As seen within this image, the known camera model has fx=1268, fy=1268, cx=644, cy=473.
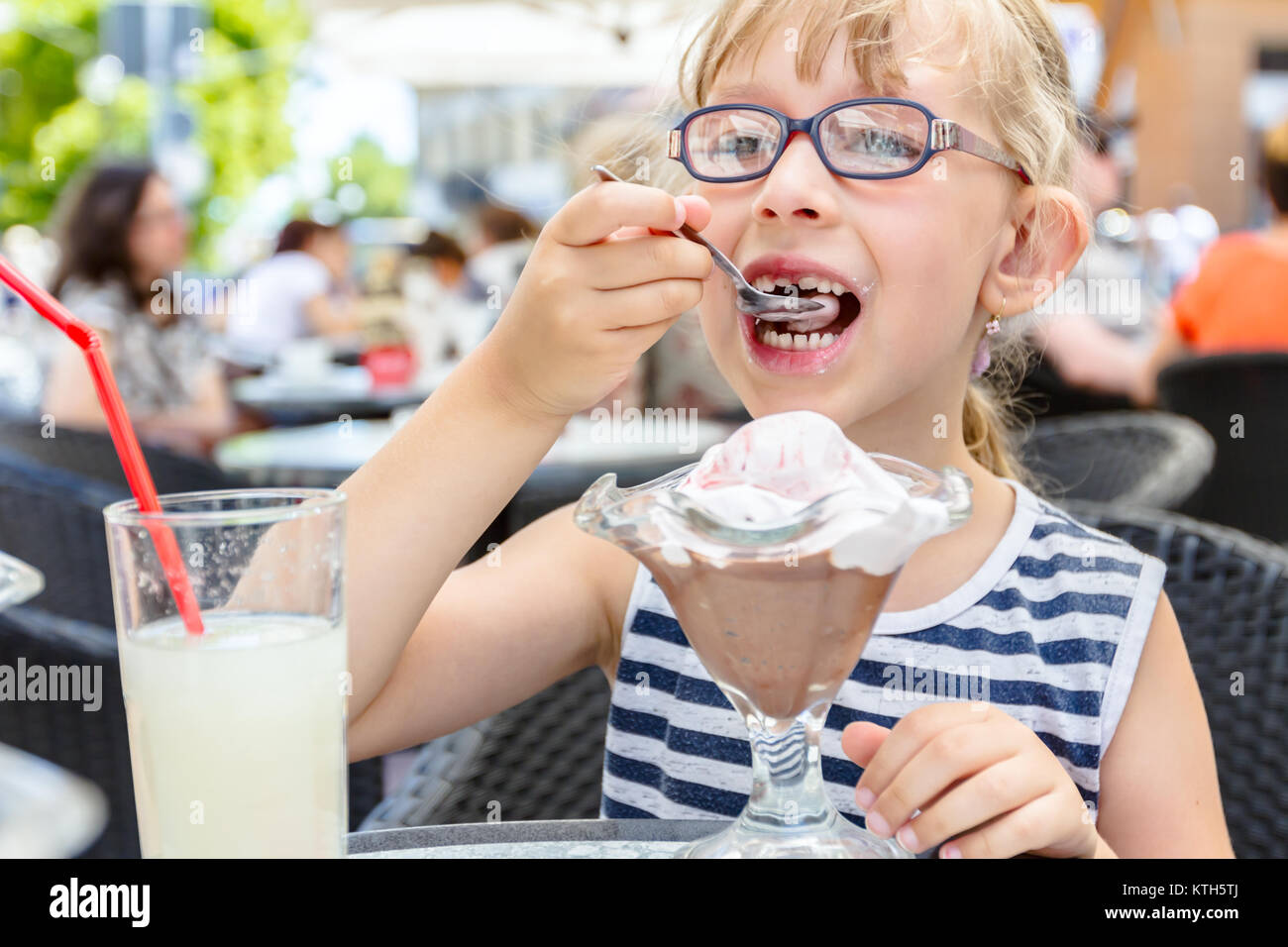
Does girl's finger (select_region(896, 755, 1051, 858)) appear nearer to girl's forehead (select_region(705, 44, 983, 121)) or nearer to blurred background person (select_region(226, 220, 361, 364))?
girl's forehead (select_region(705, 44, 983, 121))

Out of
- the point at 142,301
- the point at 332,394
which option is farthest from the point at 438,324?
the point at 142,301

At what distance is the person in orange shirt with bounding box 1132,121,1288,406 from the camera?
3500 mm

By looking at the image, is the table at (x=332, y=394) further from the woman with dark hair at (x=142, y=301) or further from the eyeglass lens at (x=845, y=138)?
the eyeglass lens at (x=845, y=138)

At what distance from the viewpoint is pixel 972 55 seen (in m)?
1.24

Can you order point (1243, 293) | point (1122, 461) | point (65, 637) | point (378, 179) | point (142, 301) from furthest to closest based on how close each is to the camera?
point (378, 179)
point (142, 301)
point (1243, 293)
point (1122, 461)
point (65, 637)

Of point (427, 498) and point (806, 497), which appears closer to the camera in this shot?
point (806, 497)

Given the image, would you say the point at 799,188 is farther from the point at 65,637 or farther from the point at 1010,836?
the point at 65,637

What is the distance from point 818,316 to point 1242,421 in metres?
2.24

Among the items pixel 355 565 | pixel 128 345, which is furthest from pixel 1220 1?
pixel 355 565

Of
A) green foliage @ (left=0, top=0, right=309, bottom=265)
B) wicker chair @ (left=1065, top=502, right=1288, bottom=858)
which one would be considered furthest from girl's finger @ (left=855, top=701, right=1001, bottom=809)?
green foliage @ (left=0, top=0, right=309, bottom=265)

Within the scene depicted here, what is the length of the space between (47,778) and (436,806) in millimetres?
433

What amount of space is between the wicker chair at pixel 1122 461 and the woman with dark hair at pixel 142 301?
3.13m
